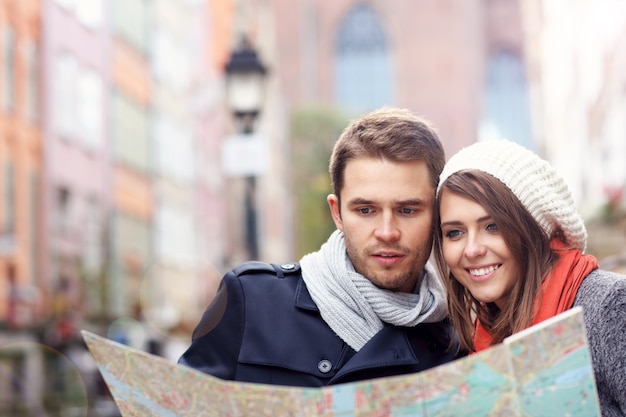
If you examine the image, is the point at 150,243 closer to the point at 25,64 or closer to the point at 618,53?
the point at 25,64

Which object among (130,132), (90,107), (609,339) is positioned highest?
(90,107)

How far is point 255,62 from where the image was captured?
10852mm

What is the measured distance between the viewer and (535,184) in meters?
2.83

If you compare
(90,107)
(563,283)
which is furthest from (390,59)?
(563,283)

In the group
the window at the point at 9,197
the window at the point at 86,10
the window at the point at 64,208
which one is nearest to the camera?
the window at the point at 9,197

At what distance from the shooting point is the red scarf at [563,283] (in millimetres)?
2625

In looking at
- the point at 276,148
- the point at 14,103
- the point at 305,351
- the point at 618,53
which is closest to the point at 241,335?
the point at 305,351

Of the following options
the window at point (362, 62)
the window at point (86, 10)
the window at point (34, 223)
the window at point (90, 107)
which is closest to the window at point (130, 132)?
the window at point (90, 107)

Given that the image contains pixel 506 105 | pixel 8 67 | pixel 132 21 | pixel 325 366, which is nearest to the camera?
pixel 325 366

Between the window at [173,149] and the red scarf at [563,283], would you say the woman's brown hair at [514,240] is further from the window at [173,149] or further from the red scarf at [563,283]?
the window at [173,149]

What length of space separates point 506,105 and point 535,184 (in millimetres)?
53651

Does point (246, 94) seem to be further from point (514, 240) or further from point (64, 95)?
point (64, 95)

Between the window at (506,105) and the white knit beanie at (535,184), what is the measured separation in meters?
51.6

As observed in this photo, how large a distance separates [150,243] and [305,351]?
79.3ft
